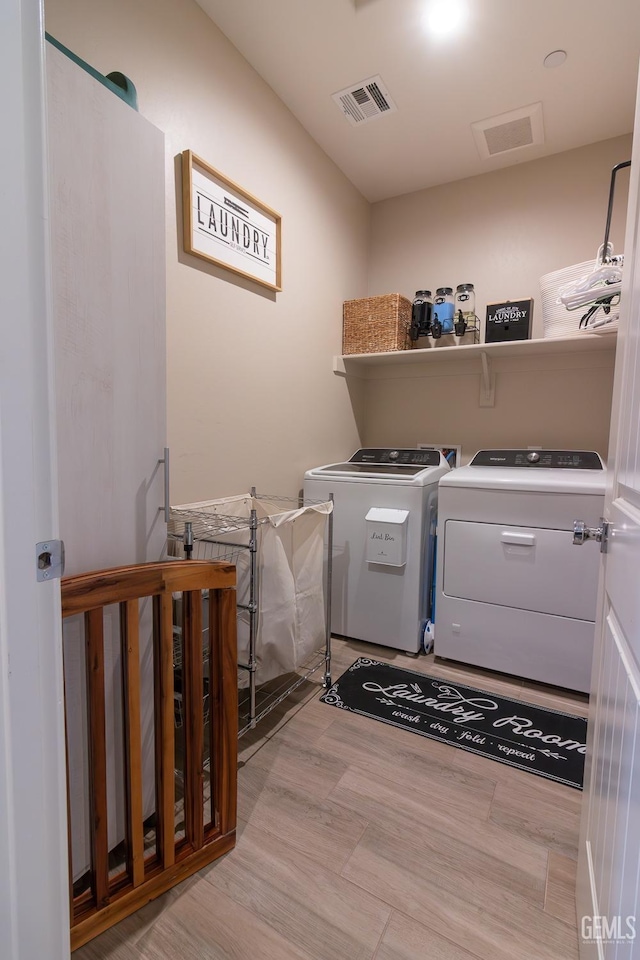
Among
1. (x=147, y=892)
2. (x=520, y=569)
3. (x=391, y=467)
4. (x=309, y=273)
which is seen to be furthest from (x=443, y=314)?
(x=147, y=892)

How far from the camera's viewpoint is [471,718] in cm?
179

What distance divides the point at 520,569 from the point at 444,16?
90.1 inches

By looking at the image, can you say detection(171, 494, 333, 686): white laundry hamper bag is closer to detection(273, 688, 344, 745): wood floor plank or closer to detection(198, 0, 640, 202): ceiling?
detection(273, 688, 344, 745): wood floor plank

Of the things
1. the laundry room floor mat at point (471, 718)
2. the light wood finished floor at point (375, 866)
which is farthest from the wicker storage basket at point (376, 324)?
the light wood finished floor at point (375, 866)

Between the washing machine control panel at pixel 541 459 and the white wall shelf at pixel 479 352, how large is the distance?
20.4 inches

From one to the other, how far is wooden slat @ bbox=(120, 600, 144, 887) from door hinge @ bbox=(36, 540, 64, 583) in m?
0.38

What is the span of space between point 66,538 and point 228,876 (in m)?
0.95

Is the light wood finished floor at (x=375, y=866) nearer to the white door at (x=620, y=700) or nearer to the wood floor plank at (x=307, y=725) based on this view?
the wood floor plank at (x=307, y=725)

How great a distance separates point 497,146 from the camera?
97.1 inches

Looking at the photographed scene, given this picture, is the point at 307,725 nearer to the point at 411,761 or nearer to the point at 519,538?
the point at 411,761

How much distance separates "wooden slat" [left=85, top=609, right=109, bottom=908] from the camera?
96cm

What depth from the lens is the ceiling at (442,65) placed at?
1724mm

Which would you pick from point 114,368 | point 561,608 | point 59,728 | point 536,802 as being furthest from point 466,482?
point 59,728

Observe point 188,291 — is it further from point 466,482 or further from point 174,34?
point 466,482
